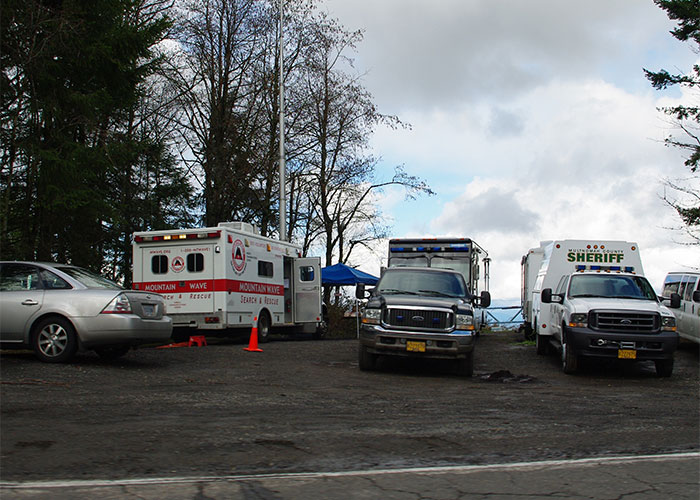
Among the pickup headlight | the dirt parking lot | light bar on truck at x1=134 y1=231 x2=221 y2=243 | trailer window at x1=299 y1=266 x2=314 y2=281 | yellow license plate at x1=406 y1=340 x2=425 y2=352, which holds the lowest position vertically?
the dirt parking lot

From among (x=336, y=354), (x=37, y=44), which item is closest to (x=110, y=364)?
(x=336, y=354)

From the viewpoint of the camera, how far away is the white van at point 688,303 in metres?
16.4

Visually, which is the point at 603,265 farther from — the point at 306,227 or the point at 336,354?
the point at 306,227

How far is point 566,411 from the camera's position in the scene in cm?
870

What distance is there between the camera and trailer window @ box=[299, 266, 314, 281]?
22.7 m

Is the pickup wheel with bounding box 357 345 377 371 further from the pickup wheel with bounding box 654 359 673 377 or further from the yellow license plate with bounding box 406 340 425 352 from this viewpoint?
the pickup wheel with bounding box 654 359 673 377

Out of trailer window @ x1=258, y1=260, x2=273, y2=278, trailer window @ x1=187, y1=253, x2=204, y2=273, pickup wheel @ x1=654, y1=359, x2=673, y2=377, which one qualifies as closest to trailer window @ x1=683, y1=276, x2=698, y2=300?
pickup wheel @ x1=654, y1=359, x2=673, y2=377

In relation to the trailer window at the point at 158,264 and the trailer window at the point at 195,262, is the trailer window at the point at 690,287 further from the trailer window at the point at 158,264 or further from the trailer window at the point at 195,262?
the trailer window at the point at 158,264

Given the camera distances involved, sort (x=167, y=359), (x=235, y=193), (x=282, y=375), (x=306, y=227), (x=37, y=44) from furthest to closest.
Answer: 1. (x=306, y=227)
2. (x=235, y=193)
3. (x=37, y=44)
4. (x=167, y=359)
5. (x=282, y=375)

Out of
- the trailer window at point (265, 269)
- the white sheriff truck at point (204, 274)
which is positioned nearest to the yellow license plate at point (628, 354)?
the white sheriff truck at point (204, 274)

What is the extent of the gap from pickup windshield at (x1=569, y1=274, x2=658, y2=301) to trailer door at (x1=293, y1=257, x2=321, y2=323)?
9.97m

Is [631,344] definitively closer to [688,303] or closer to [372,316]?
[372,316]

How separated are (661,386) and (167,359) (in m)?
8.71

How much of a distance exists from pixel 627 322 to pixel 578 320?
2.67 ft
